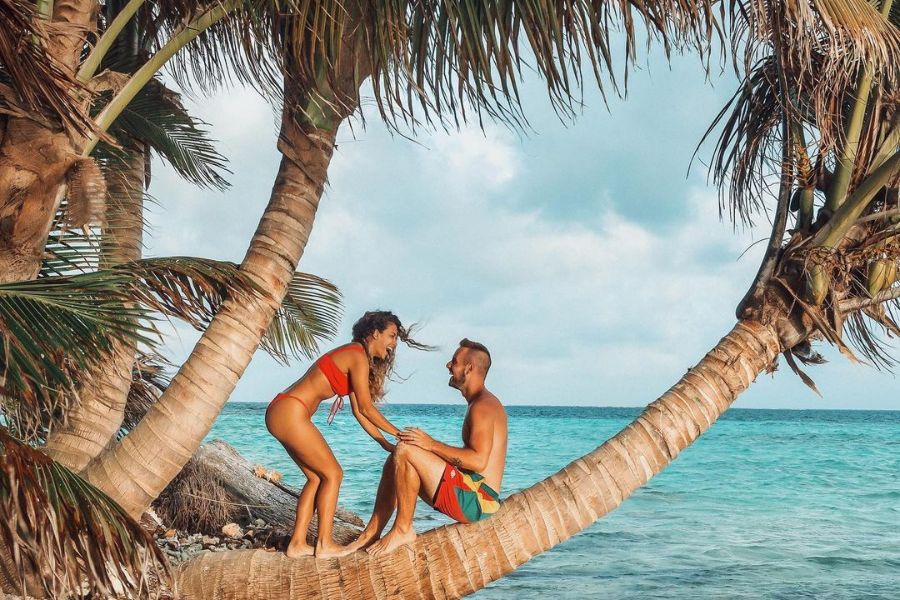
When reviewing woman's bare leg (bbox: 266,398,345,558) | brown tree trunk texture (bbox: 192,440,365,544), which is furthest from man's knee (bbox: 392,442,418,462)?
brown tree trunk texture (bbox: 192,440,365,544)

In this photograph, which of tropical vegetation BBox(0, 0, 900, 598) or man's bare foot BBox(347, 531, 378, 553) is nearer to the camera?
tropical vegetation BBox(0, 0, 900, 598)

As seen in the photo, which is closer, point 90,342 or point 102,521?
point 102,521

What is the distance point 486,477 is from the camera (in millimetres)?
5484

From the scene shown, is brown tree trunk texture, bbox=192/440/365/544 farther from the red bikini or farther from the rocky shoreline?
the red bikini

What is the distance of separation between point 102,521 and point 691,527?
44.3ft

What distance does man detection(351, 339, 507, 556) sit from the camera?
5.21 meters

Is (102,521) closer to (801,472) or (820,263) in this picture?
(820,263)

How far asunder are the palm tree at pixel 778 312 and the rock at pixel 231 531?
4341mm

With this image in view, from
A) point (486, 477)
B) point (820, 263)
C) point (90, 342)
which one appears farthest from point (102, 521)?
point (820, 263)

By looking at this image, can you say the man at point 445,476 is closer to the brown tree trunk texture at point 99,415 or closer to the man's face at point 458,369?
the man's face at point 458,369

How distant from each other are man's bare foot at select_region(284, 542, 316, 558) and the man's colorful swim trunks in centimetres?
85

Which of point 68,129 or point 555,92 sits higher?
point 555,92

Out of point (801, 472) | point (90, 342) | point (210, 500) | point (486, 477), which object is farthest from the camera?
point (801, 472)

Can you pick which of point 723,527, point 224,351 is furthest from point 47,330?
point 723,527
